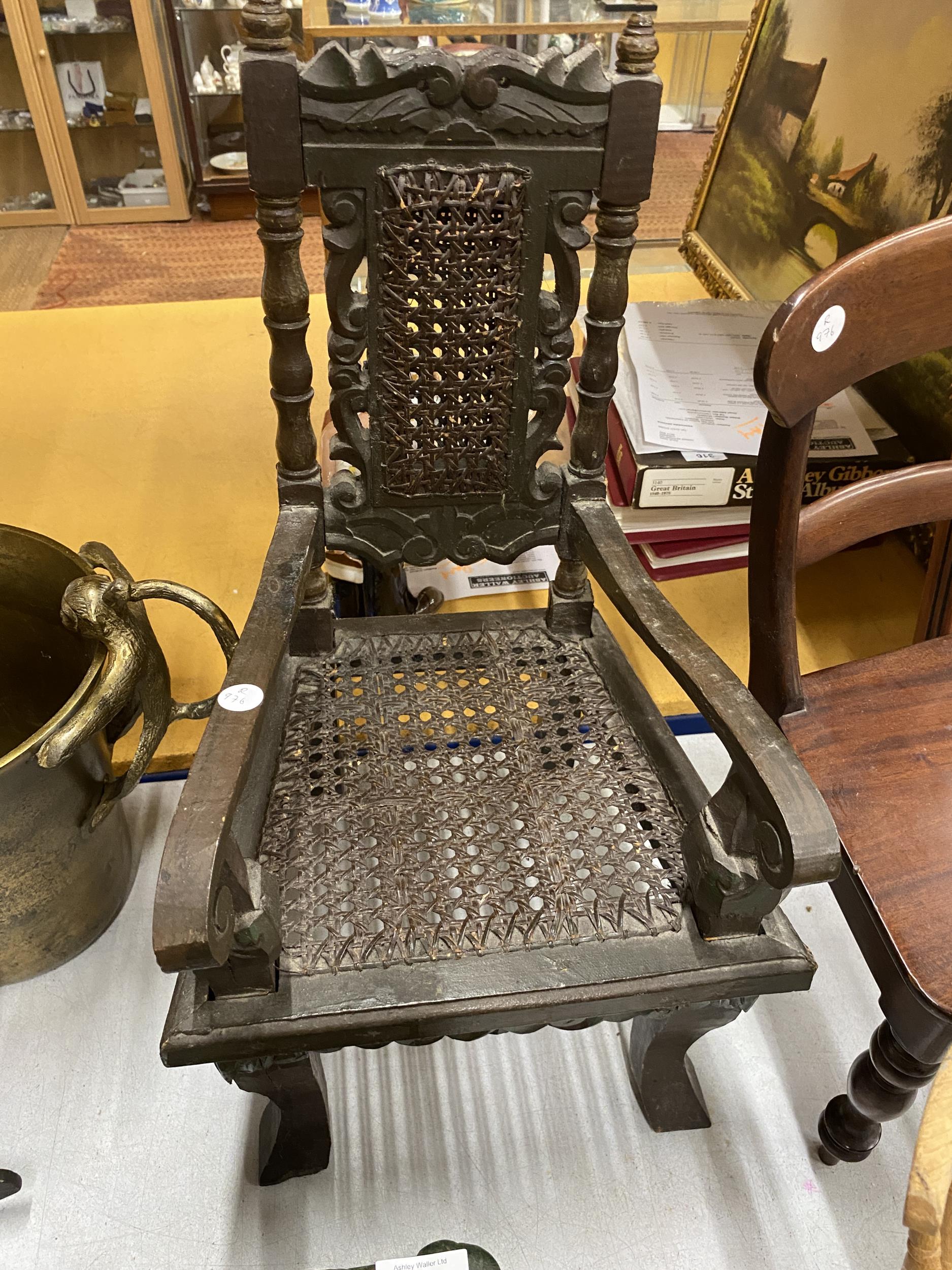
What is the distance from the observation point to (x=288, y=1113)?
910 millimetres

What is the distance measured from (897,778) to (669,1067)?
0.41m

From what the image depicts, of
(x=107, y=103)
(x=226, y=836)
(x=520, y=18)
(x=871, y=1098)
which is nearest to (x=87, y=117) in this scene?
(x=107, y=103)

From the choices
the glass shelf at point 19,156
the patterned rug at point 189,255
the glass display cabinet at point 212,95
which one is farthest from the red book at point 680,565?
the glass shelf at point 19,156

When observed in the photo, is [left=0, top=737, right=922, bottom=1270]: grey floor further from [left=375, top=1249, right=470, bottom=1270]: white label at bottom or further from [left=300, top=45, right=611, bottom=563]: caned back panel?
[left=300, top=45, right=611, bottom=563]: caned back panel

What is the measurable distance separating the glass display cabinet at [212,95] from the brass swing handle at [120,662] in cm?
233

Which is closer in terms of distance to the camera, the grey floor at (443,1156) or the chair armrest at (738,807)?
the chair armrest at (738,807)

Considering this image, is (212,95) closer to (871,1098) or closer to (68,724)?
(68,724)

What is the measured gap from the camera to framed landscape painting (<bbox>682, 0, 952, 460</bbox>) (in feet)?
4.21

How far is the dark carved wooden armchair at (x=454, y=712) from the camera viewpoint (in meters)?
0.73

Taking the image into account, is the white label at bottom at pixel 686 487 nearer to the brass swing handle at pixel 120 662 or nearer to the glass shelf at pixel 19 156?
the brass swing handle at pixel 120 662

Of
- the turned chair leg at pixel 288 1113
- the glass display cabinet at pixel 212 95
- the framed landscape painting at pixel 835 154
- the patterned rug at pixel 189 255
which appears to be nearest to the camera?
the turned chair leg at pixel 288 1113

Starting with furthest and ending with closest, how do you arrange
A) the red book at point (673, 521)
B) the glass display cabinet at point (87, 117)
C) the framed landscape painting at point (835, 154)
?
the glass display cabinet at point (87, 117) < the red book at point (673, 521) < the framed landscape painting at point (835, 154)

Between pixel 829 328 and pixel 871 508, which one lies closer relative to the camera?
pixel 829 328

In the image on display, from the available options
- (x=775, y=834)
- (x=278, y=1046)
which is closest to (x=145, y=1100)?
(x=278, y=1046)
